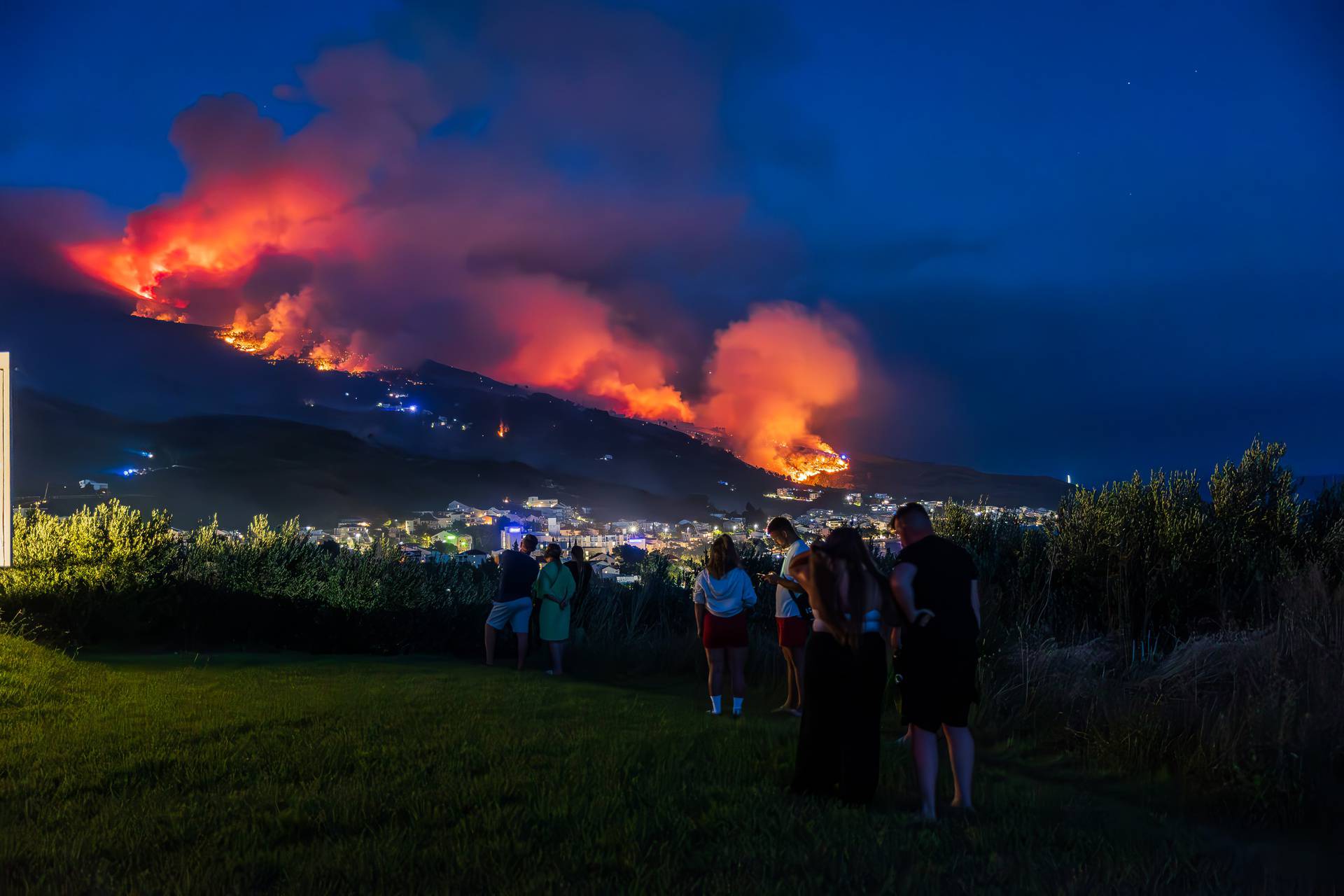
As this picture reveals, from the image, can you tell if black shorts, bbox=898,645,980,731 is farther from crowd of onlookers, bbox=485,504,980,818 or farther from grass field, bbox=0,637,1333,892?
grass field, bbox=0,637,1333,892

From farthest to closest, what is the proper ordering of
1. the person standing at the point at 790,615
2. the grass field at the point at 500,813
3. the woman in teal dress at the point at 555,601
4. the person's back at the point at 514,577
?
the person's back at the point at 514,577
the woman in teal dress at the point at 555,601
the person standing at the point at 790,615
the grass field at the point at 500,813

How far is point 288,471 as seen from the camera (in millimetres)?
83188

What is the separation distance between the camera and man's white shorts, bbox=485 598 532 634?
1225 centimetres

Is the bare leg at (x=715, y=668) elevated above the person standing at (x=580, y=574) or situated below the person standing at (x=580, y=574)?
below

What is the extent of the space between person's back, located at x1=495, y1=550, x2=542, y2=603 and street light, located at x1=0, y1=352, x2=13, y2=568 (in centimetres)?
553

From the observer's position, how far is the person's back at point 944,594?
5.17 metres

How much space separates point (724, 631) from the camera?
873cm

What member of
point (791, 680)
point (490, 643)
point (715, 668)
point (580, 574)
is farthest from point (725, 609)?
point (580, 574)

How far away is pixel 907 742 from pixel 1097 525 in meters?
8.26

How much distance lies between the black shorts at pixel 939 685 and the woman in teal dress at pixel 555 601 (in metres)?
6.91

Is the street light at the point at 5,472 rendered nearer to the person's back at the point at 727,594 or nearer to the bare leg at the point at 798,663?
the person's back at the point at 727,594

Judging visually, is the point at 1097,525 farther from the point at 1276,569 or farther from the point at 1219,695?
the point at 1219,695

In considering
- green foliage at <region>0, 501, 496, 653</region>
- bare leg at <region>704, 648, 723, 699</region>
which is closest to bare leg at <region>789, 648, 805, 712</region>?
bare leg at <region>704, 648, 723, 699</region>

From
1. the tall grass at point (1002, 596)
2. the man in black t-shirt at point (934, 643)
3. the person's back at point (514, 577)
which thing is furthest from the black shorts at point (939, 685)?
the person's back at point (514, 577)
